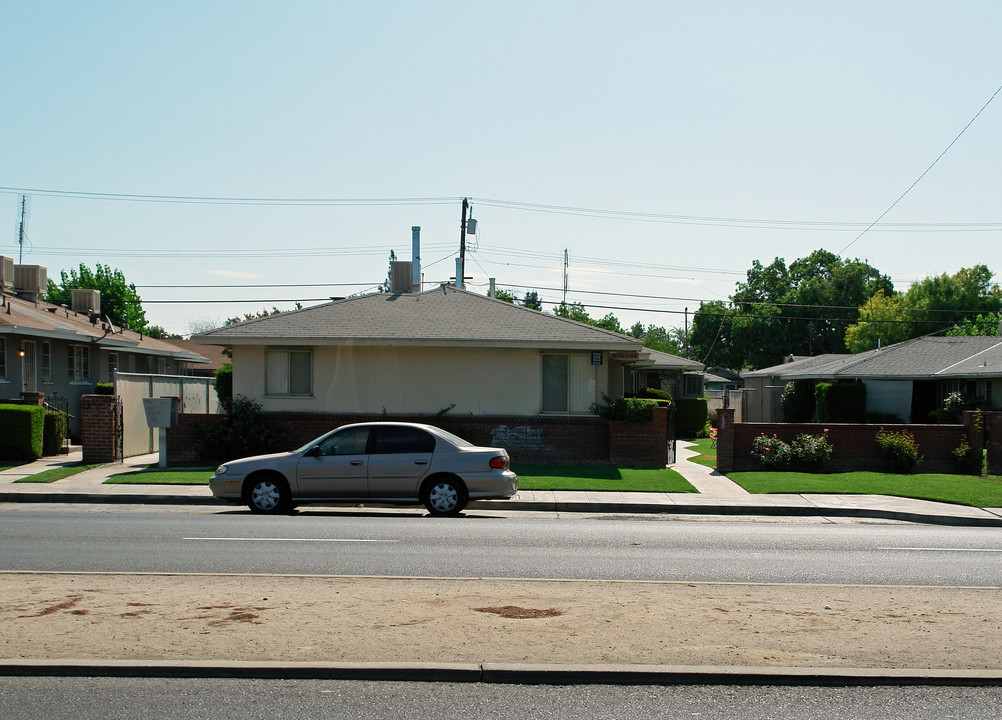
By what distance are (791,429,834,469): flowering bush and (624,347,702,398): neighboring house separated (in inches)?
424

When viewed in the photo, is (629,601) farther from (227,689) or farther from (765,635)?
(227,689)

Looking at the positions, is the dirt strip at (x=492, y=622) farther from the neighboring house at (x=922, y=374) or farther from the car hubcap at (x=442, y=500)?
the neighboring house at (x=922, y=374)

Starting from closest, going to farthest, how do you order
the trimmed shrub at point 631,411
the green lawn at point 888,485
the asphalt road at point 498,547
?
the asphalt road at point 498,547
the green lawn at point 888,485
the trimmed shrub at point 631,411

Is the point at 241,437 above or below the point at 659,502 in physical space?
above

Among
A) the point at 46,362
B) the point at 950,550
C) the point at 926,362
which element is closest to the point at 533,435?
the point at 950,550

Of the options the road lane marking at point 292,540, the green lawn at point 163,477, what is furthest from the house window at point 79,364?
the road lane marking at point 292,540

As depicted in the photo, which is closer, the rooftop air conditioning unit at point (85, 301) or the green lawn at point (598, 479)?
the green lawn at point (598, 479)

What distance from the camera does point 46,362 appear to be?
28578 mm

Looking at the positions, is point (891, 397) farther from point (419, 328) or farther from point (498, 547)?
point (498, 547)

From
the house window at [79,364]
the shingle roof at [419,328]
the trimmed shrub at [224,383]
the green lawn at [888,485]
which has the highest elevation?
the shingle roof at [419,328]

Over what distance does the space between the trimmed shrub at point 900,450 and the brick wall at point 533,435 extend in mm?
5282

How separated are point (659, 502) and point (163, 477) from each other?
33.8ft

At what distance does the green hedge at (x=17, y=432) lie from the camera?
71.5 feet

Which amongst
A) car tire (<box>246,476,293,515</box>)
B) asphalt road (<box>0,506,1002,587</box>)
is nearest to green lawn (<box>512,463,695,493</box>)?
asphalt road (<box>0,506,1002,587</box>)
